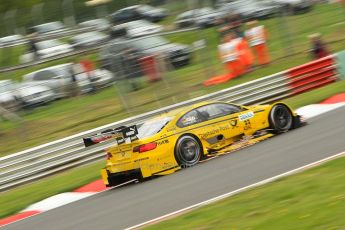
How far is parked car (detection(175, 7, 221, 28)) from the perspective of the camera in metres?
22.0

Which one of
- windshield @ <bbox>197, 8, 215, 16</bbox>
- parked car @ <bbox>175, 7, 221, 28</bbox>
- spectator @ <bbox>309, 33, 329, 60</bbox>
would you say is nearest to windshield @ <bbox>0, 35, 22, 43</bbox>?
parked car @ <bbox>175, 7, 221, 28</bbox>

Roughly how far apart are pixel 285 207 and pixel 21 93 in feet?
41.7

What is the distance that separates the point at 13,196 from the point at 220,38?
9.65m

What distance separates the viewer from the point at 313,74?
20.6 meters

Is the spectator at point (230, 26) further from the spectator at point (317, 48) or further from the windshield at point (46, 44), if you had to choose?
the windshield at point (46, 44)

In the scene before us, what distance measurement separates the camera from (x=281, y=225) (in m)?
6.94

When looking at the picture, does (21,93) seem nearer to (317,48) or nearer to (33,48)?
(33,48)

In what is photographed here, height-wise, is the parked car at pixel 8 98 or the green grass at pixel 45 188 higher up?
the parked car at pixel 8 98

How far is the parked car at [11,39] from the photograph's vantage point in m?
26.4

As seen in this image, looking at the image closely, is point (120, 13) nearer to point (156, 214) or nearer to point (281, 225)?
point (156, 214)

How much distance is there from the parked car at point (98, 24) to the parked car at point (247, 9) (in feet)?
15.1

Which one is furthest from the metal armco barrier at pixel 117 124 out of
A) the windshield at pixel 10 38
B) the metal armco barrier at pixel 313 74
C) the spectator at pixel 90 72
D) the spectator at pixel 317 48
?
the windshield at pixel 10 38

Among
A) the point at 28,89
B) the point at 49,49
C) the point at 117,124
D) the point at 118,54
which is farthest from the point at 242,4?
the point at 117,124

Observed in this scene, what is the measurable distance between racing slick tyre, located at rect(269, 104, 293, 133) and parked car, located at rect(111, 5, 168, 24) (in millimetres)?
13655
